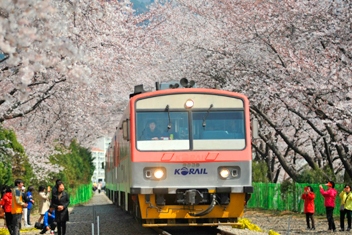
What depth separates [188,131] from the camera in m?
10.3

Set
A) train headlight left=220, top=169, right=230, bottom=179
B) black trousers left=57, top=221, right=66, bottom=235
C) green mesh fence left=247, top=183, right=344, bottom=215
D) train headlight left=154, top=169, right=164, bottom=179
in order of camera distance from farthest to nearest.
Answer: green mesh fence left=247, top=183, right=344, bottom=215, black trousers left=57, top=221, right=66, bottom=235, train headlight left=220, top=169, right=230, bottom=179, train headlight left=154, top=169, right=164, bottom=179

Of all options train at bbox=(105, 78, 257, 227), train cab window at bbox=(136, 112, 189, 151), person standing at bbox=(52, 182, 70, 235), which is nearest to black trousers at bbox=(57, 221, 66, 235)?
person standing at bbox=(52, 182, 70, 235)

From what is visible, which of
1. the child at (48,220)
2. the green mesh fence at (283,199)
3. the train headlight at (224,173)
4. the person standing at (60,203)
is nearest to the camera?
the train headlight at (224,173)

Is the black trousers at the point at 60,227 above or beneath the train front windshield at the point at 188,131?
beneath

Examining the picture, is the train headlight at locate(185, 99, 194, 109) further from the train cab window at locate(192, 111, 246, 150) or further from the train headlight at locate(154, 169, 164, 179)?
the train headlight at locate(154, 169, 164, 179)

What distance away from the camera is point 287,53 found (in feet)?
55.0

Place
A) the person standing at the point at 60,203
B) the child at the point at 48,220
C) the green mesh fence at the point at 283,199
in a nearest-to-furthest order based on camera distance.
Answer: the person standing at the point at 60,203, the child at the point at 48,220, the green mesh fence at the point at 283,199

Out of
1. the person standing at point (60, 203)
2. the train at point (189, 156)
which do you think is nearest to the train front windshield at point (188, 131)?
the train at point (189, 156)

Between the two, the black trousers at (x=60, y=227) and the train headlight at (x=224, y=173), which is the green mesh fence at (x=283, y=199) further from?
the black trousers at (x=60, y=227)

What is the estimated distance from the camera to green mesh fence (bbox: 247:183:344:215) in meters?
17.0

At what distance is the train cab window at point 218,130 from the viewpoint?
10258 millimetres

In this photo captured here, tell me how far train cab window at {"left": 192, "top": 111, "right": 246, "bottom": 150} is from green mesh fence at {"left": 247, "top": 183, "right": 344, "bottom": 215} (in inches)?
274

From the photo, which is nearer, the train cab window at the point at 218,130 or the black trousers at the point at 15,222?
the train cab window at the point at 218,130

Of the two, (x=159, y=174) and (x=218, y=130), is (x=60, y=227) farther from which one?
(x=218, y=130)
